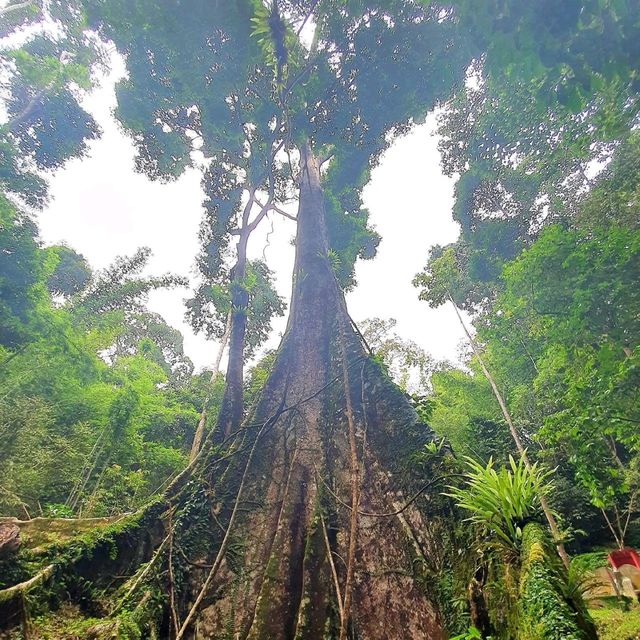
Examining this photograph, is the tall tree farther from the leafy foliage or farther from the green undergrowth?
the green undergrowth

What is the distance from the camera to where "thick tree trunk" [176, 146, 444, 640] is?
8.35ft

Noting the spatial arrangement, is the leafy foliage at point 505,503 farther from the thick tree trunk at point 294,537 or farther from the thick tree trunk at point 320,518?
the thick tree trunk at point 320,518

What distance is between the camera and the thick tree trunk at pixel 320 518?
2.54 m

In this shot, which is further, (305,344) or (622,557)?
(622,557)

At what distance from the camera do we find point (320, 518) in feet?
10.3

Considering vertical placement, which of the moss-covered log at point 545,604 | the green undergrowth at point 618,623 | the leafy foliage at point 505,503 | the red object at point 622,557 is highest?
the leafy foliage at point 505,503

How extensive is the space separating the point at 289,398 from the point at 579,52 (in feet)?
14.5

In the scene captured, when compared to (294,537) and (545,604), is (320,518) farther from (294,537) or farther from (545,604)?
(545,604)

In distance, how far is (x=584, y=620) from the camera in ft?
5.34

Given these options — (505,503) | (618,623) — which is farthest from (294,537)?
(618,623)

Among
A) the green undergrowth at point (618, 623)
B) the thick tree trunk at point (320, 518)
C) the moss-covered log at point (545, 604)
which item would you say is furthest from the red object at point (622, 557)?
the moss-covered log at point (545, 604)

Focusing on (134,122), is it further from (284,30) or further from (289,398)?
(289,398)

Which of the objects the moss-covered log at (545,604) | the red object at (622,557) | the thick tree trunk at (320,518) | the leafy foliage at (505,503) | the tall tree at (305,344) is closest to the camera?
the moss-covered log at (545,604)

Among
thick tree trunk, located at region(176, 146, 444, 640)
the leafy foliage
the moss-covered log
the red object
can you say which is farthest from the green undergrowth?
the moss-covered log
